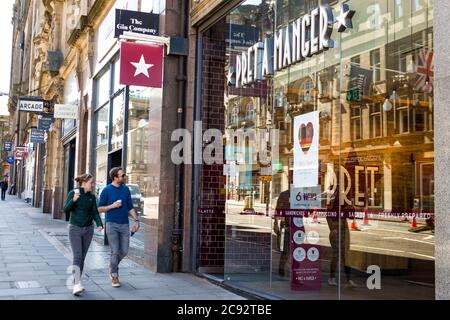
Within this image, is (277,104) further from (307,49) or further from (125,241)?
(125,241)

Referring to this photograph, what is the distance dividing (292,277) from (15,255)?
21.0ft

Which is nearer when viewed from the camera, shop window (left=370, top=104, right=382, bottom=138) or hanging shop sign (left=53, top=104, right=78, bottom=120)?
shop window (left=370, top=104, right=382, bottom=138)

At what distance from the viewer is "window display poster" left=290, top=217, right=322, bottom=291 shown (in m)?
7.56

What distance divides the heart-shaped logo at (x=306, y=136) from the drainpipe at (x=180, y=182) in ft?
9.46

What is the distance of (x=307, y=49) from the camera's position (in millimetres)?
7270

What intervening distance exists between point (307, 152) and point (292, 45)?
155cm

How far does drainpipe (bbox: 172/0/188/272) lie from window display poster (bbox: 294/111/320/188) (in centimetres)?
275

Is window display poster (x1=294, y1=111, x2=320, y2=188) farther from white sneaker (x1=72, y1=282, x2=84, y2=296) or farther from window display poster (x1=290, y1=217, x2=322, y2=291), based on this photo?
white sneaker (x1=72, y1=282, x2=84, y2=296)

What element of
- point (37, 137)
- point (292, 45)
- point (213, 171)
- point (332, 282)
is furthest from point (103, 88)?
point (37, 137)

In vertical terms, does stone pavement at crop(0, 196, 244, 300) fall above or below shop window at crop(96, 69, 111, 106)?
below

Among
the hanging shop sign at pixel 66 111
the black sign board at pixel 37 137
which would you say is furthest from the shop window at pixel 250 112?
the black sign board at pixel 37 137

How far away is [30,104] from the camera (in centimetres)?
2325

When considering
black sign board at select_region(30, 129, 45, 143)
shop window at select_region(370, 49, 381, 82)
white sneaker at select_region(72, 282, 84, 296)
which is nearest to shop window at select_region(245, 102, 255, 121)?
shop window at select_region(370, 49, 381, 82)

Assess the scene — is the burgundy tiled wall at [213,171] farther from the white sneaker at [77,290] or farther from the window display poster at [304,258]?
the white sneaker at [77,290]
